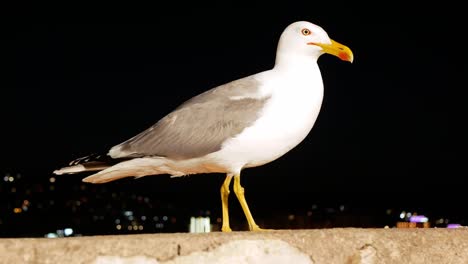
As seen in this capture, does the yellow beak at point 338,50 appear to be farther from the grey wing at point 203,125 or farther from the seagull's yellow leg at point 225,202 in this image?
the seagull's yellow leg at point 225,202

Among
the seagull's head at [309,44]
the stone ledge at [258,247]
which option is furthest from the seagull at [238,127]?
the stone ledge at [258,247]

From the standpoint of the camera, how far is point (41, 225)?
2453 inches

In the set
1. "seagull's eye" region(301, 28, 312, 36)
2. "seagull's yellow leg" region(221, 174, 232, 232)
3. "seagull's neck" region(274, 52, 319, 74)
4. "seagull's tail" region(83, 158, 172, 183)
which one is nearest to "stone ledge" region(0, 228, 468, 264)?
"seagull's yellow leg" region(221, 174, 232, 232)

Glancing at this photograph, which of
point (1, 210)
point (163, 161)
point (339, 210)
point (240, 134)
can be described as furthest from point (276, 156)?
point (1, 210)

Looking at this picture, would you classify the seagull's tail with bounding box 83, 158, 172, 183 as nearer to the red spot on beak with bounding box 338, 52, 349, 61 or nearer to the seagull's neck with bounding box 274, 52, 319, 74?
the seagull's neck with bounding box 274, 52, 319, 74

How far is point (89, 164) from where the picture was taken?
209 inches

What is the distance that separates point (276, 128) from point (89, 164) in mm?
1295

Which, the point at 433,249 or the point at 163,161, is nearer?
the point at 433,249

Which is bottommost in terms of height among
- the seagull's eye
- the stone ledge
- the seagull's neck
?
the stone ledge

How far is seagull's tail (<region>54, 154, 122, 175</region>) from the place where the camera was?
17.3 ft

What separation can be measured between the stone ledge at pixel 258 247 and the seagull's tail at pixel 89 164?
1.15 metres

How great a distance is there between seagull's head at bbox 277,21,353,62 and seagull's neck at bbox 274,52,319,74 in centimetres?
2

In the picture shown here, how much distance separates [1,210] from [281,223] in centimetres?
2491

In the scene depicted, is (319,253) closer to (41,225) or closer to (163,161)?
(163,161)
